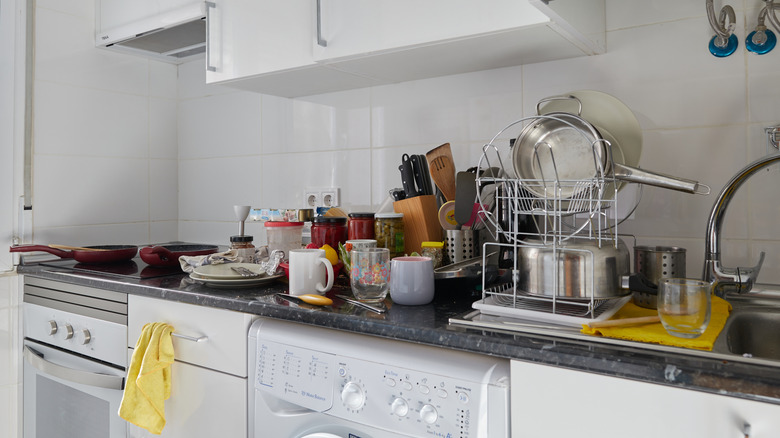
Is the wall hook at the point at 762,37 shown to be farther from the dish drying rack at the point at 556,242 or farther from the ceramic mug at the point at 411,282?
the ceramic mug at the point at 411,282

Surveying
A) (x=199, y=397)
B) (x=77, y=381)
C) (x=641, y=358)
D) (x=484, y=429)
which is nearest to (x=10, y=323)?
(x=77, y=381)

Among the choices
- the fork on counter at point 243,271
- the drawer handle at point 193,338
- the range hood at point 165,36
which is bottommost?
the drawer handle at point 193,338

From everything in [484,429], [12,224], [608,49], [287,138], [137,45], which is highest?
[137,45]

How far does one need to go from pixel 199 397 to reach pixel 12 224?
3.72 ft

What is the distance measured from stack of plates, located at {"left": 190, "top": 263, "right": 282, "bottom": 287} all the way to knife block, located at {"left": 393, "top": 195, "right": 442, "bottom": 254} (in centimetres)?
37

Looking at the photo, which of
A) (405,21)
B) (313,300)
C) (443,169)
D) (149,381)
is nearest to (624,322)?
(313,300)

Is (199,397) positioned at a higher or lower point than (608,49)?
lower

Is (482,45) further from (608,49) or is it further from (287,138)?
(287,138)

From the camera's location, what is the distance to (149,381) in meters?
1.25

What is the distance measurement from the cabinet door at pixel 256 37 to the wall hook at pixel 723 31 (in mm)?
987

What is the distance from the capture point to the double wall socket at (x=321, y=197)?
1861 mm

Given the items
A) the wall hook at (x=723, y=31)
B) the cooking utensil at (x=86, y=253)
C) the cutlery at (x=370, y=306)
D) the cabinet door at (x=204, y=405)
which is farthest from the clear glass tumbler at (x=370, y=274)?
the cooking utensil at (x=86, y=253)

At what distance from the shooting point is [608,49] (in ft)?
4.38

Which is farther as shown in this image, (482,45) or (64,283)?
(64,283)
